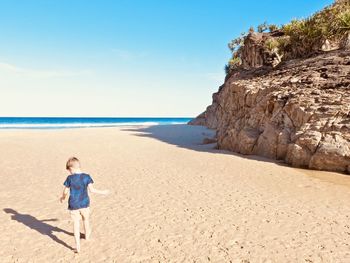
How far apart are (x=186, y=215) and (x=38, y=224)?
4015 millimetres

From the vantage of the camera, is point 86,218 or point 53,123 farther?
point 53,123

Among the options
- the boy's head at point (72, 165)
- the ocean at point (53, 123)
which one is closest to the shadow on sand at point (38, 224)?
the boy's head at point (72, 165)

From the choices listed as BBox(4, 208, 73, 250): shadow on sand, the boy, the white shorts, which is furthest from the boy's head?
BBox(4, 208, 73, 250): shadow on sand

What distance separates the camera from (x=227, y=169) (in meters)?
13.9

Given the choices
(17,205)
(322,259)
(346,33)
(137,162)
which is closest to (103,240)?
(17,205)

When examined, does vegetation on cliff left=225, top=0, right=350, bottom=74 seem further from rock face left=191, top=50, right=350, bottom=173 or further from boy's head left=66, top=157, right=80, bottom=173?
boy's head left=66, top=157, right=80, bottom=173

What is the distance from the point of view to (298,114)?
615 inches

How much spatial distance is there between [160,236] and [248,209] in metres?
3.14

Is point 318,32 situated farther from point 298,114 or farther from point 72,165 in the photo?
point 72,165

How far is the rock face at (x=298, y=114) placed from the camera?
1348cm

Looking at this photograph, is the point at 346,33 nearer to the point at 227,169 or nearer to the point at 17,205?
the point at 227,169

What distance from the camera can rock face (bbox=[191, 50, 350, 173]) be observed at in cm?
1348

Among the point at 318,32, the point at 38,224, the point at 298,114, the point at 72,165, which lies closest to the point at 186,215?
the point at 72,165

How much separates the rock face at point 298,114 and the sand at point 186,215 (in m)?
1.30
